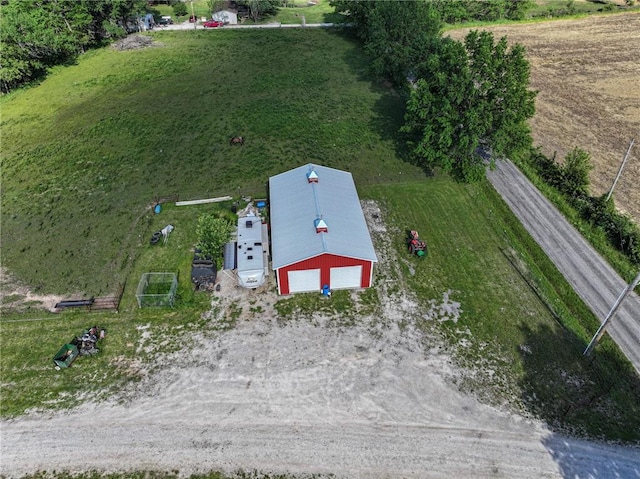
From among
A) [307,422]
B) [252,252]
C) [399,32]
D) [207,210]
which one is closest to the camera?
[307,422]

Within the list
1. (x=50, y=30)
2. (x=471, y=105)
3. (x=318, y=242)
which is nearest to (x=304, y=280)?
(x=318, y=242)

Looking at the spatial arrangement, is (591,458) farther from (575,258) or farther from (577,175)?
(577,175)

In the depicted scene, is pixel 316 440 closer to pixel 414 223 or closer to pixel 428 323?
pixel 428 323

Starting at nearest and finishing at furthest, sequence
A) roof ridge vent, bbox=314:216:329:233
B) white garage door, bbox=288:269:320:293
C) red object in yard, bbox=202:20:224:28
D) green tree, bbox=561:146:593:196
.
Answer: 1. white garage door, bbox=288:269:320:293
2. roof ridge vent, bbox=314:216:329:233
3. green tree, bbox=561:146:593:196
4. red object in yard, bbox=202:20:224:28

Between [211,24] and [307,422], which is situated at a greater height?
[211,24]

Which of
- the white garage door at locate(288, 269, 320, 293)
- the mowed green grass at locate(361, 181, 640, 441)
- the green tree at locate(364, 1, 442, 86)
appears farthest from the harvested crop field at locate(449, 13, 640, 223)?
the white garage door at locate(288, 269, 320, 293)

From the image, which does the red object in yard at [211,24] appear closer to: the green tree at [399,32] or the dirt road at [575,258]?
the green tree at [399,32]

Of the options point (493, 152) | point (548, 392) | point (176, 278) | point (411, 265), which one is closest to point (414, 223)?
point (411, 265)

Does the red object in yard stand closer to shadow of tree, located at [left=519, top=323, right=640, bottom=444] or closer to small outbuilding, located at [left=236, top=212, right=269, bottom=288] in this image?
small outbuilding, located at [left=236, top=212, right=269, bottom=288]
